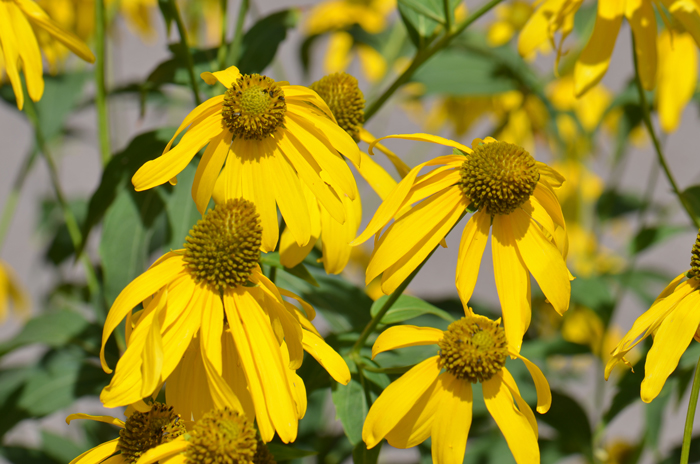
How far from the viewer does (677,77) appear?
0.64 meters

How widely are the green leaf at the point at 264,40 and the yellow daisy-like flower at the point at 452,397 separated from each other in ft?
1.09

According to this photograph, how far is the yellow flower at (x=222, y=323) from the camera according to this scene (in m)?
0.35

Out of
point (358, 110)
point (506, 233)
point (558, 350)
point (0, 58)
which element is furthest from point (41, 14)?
point (558, 350)

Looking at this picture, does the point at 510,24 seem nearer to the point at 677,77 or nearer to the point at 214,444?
the point at 677,77

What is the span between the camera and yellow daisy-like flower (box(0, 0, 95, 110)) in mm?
498

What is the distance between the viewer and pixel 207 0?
1.24 m

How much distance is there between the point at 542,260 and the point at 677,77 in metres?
0.34

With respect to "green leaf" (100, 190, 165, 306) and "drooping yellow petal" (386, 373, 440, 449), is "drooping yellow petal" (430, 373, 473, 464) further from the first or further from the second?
"green leaf" (100, 190, 165, 306)

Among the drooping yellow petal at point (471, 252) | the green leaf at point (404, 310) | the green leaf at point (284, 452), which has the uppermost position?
the drooping yellow petal at point (471, 252)

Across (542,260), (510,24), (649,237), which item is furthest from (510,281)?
(510,24)

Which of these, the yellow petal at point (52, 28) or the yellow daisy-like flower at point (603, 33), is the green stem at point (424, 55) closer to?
the yellow daisy-like flower at point (603, 33)

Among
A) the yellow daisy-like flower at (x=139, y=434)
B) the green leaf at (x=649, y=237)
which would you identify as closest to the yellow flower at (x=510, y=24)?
the green leaf at (x=649, y=237)

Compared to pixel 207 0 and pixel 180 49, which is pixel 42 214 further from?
pixel 180 49

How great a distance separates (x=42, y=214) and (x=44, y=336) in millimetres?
645
